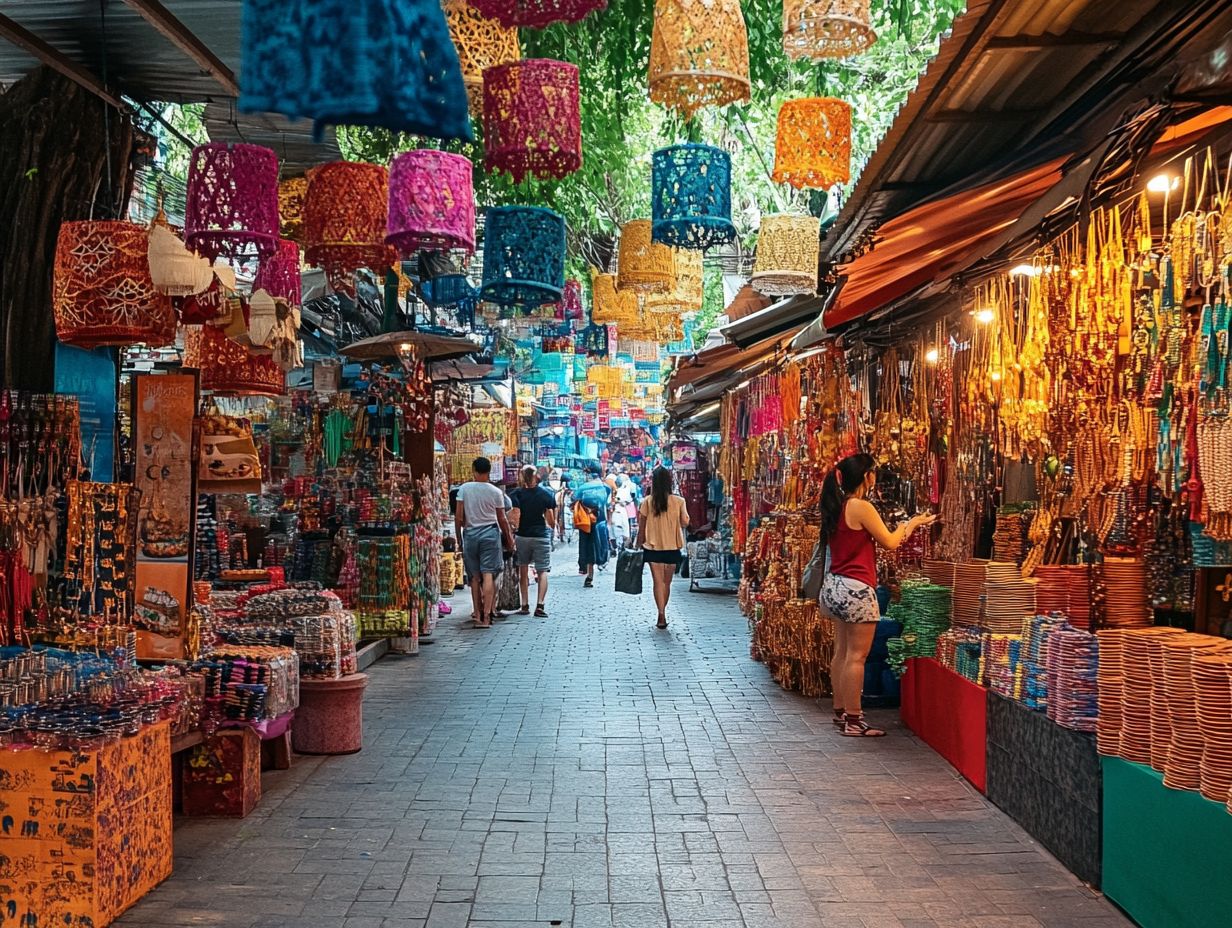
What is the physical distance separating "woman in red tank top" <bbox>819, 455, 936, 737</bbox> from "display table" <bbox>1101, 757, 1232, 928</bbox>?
2781 mm

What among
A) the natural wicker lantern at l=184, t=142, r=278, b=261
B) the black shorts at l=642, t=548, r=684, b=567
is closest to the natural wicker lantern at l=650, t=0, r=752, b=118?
the natural wicker lantern at l=184, t=142, r=278, b=261

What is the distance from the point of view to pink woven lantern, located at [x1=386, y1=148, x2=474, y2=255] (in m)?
5.91

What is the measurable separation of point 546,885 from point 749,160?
1073 centimetres

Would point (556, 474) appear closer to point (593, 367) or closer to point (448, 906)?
point (593, 367)

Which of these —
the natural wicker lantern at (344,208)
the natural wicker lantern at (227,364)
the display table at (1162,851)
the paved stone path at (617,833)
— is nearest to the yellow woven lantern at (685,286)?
the paved stone path at (617,833)

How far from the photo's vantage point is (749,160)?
1371 centimetres

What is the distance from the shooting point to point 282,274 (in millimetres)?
6582

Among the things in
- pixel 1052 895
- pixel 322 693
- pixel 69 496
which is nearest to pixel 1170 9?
pixel 1052 895

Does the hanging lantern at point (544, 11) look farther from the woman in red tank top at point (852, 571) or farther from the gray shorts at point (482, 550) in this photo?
the gray shorts at point (482, 550)

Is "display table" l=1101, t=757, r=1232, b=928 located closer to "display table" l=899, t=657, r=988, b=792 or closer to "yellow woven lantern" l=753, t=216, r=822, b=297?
"display table" l=899, t=657, r=988, b=792

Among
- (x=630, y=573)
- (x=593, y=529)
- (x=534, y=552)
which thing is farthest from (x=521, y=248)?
(x=593, y=529)

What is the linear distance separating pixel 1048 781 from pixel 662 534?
804cm

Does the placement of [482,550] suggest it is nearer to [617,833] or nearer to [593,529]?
[593,529]

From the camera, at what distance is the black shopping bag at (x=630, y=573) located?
14.2 metres
